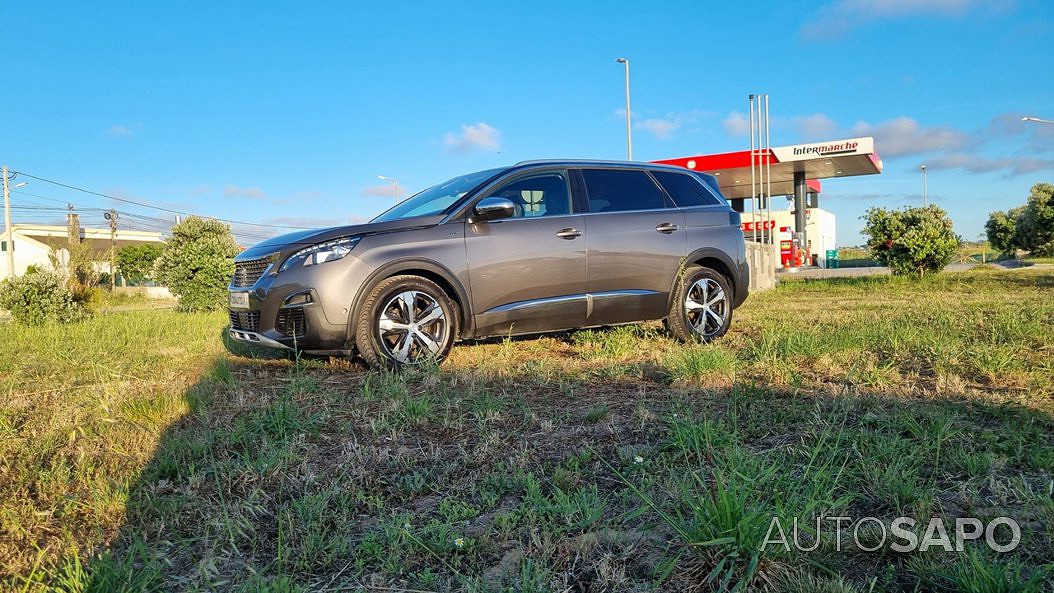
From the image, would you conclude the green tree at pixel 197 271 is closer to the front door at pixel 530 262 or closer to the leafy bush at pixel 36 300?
the leafy bush at pixel 36 300

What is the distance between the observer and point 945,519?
2.22 meters

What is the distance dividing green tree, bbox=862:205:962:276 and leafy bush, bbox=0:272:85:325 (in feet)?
Result: 54.1

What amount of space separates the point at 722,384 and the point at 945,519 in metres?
1.96

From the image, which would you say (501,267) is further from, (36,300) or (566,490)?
(36,300)

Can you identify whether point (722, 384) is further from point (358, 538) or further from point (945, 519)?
point (358, 538)

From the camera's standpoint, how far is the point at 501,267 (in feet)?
17.5

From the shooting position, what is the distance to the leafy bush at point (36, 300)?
10031 millimetres

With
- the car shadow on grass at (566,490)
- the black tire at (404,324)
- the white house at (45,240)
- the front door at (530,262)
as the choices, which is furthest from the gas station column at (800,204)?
the white house at (45,240)

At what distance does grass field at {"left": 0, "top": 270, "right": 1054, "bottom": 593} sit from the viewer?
2.05 meters

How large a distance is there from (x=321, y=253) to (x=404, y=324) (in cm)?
82

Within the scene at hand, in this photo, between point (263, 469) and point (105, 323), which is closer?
point (263, 469)

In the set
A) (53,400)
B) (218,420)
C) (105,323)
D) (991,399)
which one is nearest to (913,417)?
(991,399)

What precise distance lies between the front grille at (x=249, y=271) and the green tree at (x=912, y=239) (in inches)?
579

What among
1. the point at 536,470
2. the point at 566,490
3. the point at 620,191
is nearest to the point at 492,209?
the point at 620,191
